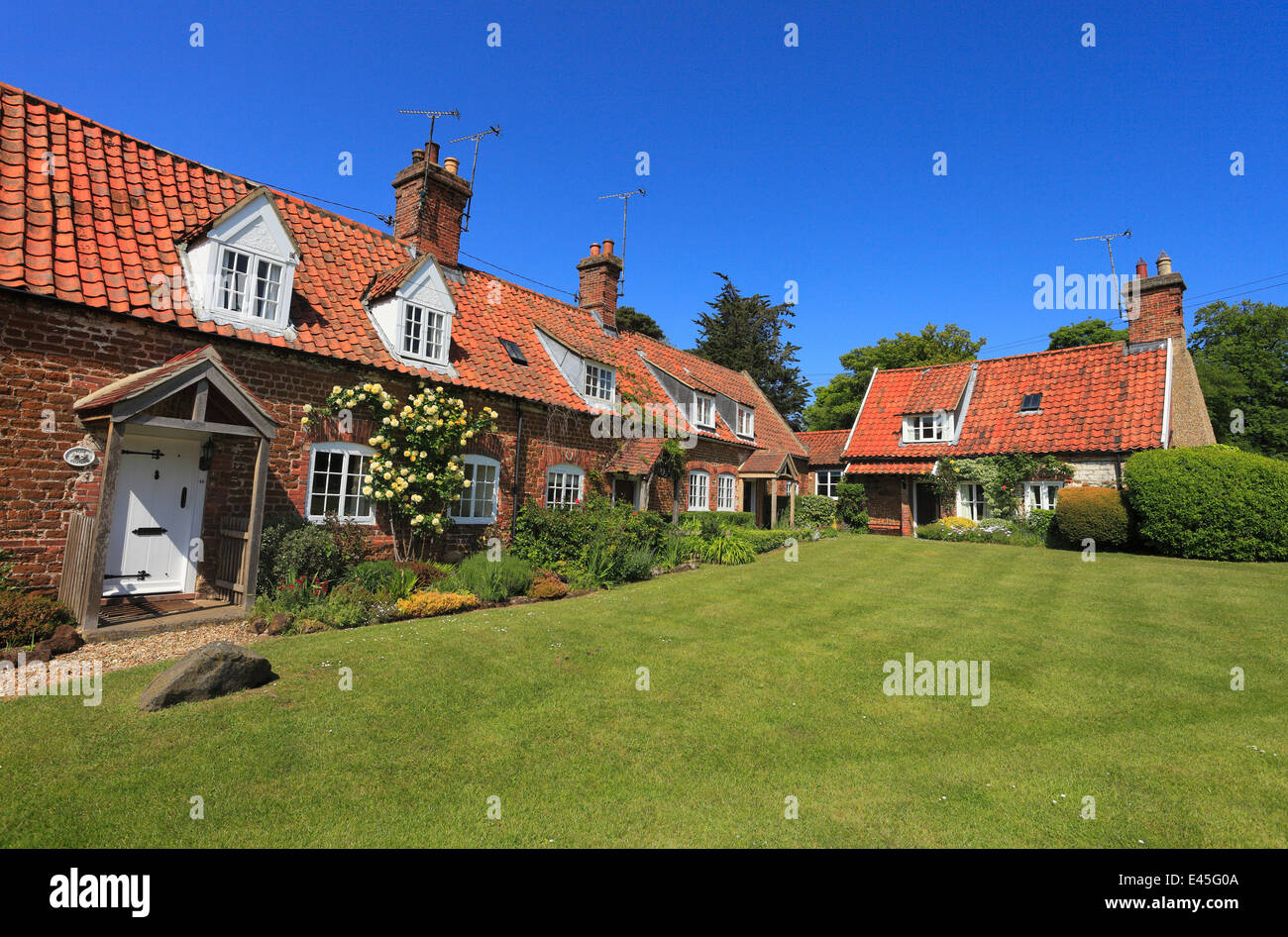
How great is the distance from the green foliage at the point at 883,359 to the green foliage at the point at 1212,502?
23133 mm

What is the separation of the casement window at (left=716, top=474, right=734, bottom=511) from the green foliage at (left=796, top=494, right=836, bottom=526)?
15.7ft

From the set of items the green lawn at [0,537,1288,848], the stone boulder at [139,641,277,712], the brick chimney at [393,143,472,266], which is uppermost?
the brick chimney at [393,143,472,266]

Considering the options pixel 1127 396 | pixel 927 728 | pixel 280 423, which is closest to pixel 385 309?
pixel 280 423

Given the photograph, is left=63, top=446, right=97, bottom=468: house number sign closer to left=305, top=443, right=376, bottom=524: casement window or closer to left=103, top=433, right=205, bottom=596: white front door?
left=103, top=433, right=205, bottom=596: white front door

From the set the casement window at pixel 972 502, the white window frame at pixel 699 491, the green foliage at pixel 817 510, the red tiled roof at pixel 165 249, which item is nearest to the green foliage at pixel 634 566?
the red tiled roof at pixel 165 249

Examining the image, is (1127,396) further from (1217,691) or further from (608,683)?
(608,683)

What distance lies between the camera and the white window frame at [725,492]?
2350 cm

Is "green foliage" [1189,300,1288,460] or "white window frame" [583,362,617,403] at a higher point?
"green foliage" [1189,300,1288,460]

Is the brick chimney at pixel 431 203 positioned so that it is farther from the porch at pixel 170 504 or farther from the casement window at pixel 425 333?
the porch at pixel 170 504

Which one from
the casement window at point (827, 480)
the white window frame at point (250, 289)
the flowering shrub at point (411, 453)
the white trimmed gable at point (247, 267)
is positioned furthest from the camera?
the casement window at point (827, 480)

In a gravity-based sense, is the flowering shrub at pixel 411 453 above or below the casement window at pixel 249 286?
below

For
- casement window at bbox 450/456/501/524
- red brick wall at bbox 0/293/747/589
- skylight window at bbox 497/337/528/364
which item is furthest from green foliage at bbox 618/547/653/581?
skylight window at bbox 497/337/528/364

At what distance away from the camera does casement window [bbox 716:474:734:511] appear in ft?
77.0

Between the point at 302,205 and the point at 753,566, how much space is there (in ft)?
47.2
